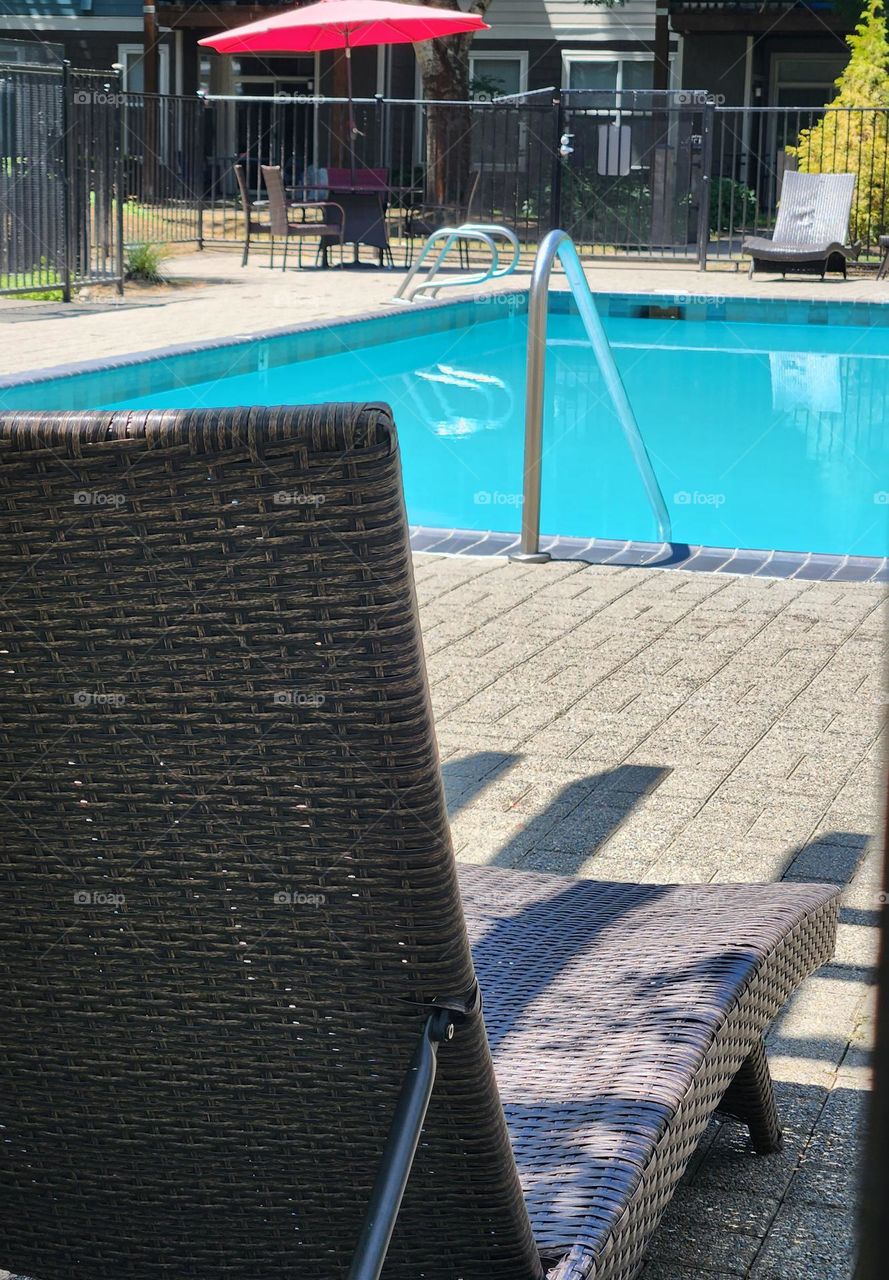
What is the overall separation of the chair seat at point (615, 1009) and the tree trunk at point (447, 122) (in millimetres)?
16778

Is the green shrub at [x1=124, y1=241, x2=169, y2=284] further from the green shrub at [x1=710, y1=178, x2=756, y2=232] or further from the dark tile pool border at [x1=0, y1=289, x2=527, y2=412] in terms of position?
the green shrub at [x1=710, y1=178, x2=756, y2=232]

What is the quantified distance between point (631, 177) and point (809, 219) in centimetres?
290

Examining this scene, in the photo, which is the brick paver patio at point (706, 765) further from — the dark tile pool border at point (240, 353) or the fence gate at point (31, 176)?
the fence gate at point (31, 176)

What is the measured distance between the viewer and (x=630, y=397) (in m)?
10.2

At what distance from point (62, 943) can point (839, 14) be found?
2083 cm

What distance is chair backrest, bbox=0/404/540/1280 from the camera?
39.4 inches

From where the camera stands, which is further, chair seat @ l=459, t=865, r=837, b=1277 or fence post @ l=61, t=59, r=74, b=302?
fence post @ l=61, t=59, r=74, b=302

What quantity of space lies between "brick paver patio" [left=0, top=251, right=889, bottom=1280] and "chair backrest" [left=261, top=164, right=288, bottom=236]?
10.4 metres

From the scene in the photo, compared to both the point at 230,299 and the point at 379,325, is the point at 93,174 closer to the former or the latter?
the point at 230,299

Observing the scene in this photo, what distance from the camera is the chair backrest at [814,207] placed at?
49.4 ft

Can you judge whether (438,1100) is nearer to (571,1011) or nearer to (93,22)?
(571,1011)

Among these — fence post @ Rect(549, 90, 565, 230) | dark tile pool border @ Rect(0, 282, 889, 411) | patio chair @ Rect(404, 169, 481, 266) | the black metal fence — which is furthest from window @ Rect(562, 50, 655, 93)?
dark tile pool border @ Rect(0, 282, 889, 411)

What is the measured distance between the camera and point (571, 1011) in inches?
65.5

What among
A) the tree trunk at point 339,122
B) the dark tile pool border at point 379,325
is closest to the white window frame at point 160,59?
the tree trunk at point 339,122
